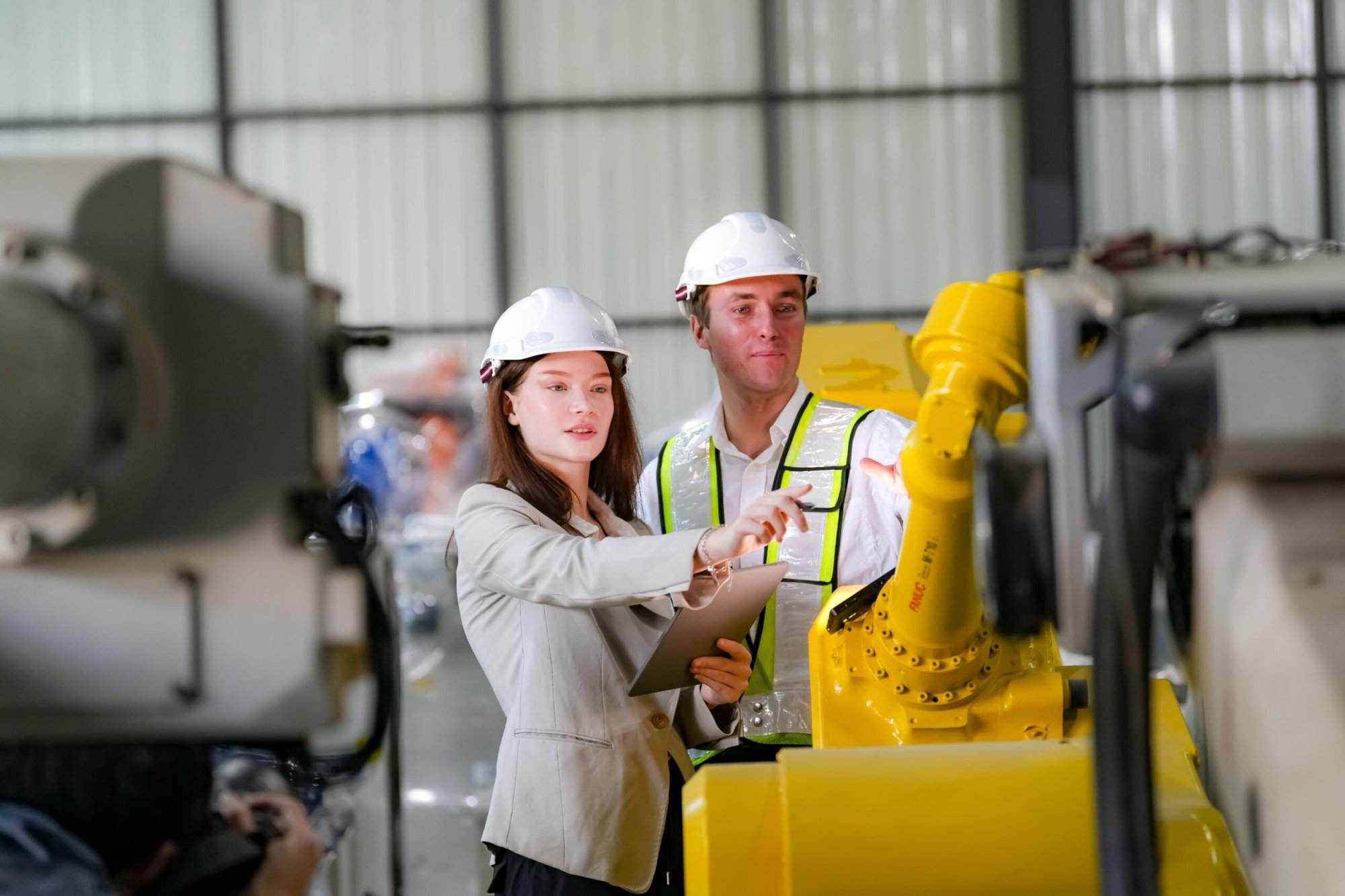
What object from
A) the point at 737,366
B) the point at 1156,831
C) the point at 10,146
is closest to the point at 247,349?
the point at 1156,831

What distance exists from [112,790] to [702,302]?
189cm

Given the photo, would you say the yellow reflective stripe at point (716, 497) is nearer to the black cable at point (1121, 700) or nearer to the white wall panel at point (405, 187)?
the black cable at point (1121, 700)

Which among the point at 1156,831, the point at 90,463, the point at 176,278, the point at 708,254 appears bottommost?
the point at 1156,831

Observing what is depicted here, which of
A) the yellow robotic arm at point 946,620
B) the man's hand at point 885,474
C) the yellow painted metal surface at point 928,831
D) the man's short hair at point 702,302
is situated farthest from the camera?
the man's short hair at point 702,302

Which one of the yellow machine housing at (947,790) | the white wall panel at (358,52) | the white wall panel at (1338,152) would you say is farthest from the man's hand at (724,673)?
the white wall panel at (1338,152)

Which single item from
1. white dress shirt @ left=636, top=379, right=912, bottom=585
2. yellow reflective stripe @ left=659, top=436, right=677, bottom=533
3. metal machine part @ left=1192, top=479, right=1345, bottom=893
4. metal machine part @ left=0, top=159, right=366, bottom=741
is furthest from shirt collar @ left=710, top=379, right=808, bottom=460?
metal machine part @ left=0, top=159, right=366, bottom=741

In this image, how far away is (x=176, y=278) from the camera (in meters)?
1.14

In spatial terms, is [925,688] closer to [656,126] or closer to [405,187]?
[656,126]

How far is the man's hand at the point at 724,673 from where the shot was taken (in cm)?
234

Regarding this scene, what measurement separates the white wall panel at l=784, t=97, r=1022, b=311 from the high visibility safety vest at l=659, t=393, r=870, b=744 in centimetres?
643

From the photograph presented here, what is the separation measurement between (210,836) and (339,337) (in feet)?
1.48

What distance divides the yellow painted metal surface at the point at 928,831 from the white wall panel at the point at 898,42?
7881mm

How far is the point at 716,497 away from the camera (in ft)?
9.32

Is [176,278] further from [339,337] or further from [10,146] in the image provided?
[10,146]
